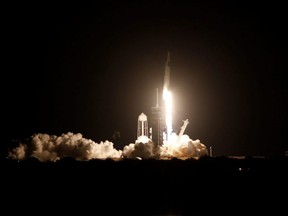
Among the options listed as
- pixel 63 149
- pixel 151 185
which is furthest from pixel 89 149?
pixel 151 185

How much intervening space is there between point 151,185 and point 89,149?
39.8 ft

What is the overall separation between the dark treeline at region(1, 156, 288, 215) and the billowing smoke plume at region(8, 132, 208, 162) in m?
5.74

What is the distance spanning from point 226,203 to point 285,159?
10425 millimetres

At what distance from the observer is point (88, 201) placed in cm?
3244

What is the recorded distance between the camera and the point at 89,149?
46.2 metres

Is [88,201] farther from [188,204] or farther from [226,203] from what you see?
[226,203]

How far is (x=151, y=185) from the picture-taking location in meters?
35.6

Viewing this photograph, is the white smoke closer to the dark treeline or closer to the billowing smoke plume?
the billowing smoke plume

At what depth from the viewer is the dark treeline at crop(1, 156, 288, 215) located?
1265 inches

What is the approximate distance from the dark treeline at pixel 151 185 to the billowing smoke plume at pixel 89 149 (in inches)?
226

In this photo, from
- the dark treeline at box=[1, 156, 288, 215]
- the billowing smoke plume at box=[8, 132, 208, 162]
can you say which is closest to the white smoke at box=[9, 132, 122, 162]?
the billowing smoke plume at box=[8, 132, 208, 162]

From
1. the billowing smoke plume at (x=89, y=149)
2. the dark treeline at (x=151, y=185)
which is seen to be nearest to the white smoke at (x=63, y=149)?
the billowing smoke plume at (x=89, y=149)

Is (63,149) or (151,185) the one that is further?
(63,149)

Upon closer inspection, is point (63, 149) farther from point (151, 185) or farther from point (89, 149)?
point (151, 185)
